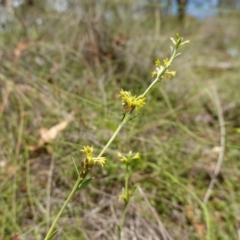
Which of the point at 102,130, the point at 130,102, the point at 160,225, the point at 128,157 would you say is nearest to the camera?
the point at 130,102

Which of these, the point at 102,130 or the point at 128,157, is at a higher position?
the point at 128,157

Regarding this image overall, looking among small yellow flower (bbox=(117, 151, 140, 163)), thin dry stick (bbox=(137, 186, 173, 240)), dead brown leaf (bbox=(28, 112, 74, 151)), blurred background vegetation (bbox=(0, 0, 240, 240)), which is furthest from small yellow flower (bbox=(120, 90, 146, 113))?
dead brown leaf (bbox=(28, 112, 74, 151))

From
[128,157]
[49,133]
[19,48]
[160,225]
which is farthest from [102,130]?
[19,48]

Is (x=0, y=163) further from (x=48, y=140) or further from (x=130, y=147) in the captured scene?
(x=130, y=147)

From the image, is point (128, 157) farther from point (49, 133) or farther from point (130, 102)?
point (49, 133)

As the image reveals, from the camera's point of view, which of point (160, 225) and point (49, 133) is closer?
point (160, 225)

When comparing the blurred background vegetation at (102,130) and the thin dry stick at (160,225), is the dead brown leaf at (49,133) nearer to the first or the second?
the blurred background vegetation at (102,130)

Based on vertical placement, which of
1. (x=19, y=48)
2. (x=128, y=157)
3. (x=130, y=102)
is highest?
(x=130, y=102)

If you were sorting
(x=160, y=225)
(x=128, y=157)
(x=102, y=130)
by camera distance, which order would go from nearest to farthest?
1. (x=128, y=157)
2. (x=160, y=225)
3. (x=102, y=130)

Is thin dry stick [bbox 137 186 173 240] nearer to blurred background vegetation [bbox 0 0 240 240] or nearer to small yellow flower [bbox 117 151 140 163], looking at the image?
blurred background vegetation [bbox 0 0 240 240]

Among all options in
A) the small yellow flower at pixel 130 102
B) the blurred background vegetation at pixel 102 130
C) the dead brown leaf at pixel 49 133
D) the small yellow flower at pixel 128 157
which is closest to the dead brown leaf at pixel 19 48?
the blurred background vegetation at pixel 102 130
